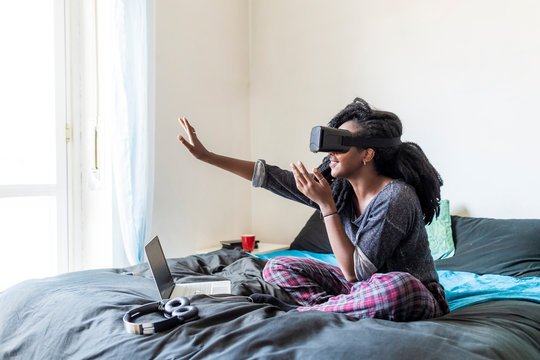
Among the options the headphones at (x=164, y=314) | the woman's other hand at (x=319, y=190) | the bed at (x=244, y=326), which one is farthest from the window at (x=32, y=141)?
the woman's other hand at (x=319, y=190)

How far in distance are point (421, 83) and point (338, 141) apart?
1.37 meters

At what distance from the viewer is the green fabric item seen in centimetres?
198

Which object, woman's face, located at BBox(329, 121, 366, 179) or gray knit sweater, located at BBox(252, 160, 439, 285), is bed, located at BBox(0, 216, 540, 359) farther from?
woman's face, located at BBox(329, 121, 366, 179)

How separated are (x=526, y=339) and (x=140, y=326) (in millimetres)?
859

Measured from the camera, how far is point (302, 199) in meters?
1.55

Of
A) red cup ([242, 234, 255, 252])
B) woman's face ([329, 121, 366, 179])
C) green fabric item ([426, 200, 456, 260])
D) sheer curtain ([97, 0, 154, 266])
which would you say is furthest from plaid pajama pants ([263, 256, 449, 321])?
red cup ([242, 234, 255, 252])

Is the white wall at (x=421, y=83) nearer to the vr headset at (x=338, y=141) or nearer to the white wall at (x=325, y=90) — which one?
the white wall at (x=325, y=90)

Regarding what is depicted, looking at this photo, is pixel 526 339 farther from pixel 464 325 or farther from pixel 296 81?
pixel 296 81

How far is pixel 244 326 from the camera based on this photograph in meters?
0.88

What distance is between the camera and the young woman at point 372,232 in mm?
1005

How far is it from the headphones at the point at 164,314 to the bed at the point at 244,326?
2 cm

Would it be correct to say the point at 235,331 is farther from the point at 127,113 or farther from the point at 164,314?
the point at 127,113

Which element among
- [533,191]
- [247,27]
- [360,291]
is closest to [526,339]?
[360,291]

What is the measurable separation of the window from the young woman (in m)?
0.89
